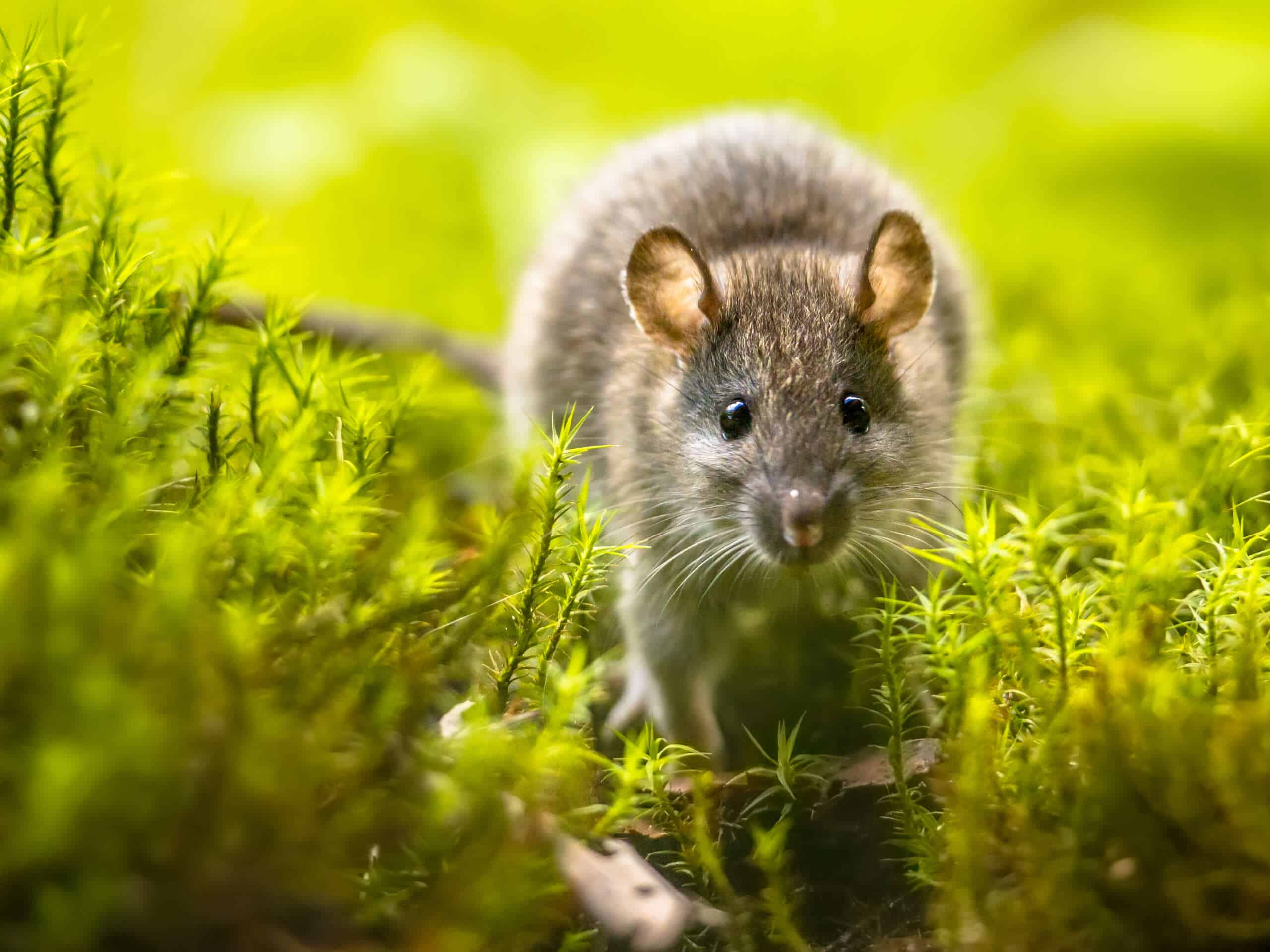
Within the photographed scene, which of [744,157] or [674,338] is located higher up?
[744,157]

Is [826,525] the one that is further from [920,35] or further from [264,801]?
[920,35]

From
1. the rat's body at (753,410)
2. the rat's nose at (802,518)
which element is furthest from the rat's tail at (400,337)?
the rat's nose at (802,518)

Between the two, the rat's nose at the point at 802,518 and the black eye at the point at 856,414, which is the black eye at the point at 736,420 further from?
the rat's nose at the point at 802,518

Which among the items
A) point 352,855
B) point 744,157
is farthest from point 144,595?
point 744,157

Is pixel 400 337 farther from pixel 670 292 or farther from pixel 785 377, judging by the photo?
pixel 785 377

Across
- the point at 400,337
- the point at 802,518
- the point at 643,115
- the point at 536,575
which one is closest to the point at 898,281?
the point at 802,518

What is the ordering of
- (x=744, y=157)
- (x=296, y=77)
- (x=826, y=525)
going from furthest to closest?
(x=296, y=77), (x=744, y=157), (x=826, y=525)
